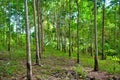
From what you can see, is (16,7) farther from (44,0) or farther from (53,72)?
(53,72)

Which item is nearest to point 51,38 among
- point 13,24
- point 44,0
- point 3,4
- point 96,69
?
point 13,24

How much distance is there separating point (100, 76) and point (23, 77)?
199 inches

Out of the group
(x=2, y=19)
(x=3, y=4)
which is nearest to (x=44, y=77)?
(x=3, y=4)

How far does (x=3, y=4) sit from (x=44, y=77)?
18.8 metres

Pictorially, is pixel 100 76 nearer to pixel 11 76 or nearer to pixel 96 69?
pixel 96 69

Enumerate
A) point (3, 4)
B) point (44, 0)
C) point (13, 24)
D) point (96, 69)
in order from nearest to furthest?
point (96, 69) < point (44, 0) < point (3, 4) < point (13, 24)

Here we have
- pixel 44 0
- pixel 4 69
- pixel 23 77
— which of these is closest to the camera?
pixel 23 77

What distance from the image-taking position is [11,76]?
42.7 feet

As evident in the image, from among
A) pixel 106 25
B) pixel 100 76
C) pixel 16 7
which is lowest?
pixel 100 76

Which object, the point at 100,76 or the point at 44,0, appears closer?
the point at 100,76

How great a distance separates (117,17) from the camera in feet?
99.7

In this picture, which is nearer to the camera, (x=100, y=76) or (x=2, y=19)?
(x=100, y=76)

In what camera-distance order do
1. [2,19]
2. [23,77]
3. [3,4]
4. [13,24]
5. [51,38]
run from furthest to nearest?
[51,38] → [13,24] → [2,19] → [3,4] → [23,77]

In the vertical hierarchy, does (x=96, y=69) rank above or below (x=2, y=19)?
below
